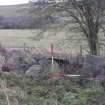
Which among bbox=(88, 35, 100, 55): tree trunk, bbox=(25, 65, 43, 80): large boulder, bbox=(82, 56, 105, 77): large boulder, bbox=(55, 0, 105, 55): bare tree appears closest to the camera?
bbox=(82, 56, 105, 77): large boulder

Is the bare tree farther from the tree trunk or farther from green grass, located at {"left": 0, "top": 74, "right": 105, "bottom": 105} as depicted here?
green grass, located at {"left": 0, "top": 74, "right": 105, "bottom": 105}

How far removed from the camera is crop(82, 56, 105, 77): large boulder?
9734 mm

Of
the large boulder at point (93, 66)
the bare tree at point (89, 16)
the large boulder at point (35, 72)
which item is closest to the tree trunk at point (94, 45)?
the bare tree at point (89, 16)

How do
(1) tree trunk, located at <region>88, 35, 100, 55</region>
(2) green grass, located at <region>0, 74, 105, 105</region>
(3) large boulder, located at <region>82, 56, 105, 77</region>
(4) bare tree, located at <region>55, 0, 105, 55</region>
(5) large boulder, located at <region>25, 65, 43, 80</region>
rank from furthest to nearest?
(1) tree trunk, located at <region>88, 35, 100, 55</region>
(4) bare tree, located at <region>55, 0, 105, 55</region>
(5) large boulder, located at <region>25, 65, 43, 80</region>
(3) large boulder, located at <region>82, 56, 105, 77</region>
(2) green grass, located at <region>0, 74, 105, 105</region>

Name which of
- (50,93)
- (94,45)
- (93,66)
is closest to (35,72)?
(93,66)

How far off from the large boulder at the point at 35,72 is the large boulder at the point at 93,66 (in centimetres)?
143

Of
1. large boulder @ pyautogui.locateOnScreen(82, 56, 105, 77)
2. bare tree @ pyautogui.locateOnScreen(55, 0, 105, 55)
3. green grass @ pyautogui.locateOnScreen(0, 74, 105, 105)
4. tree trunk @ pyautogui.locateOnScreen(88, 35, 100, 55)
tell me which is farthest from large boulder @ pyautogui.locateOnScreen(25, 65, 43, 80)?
tree trunk @ pyautogui.locateOnScreen(88, 35, 100, 55)

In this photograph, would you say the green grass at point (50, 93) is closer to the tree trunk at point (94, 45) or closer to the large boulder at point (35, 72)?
the large boulder at point (35, 72)

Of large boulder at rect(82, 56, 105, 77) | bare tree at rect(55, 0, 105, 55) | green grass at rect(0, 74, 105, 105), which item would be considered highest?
bare tree at rect(55, 0, 105, 55)

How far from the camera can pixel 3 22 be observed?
3197 cm

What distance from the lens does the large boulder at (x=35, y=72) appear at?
9861 mm

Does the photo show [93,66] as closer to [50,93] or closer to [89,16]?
[50,93]

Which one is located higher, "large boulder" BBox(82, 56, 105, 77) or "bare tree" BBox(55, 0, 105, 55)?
"bare tree" BBox(55, 0, 105, 55)

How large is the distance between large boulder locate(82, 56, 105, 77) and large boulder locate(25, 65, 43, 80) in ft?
4.68
